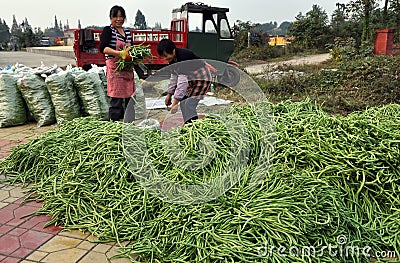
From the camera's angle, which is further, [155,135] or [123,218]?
[155,135]

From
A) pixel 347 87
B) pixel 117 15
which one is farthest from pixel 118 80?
pixel 347 87

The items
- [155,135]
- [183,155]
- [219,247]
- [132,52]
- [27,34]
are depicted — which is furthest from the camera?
[27,34]

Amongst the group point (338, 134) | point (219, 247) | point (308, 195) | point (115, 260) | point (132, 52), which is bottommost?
point (115, 260)

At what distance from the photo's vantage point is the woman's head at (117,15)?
150 inches

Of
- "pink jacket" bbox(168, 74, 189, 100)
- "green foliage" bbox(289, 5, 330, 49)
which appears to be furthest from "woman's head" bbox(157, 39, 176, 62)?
"green foliage" bbox(289, 5, 330, 49)

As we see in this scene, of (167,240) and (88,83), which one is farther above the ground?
(88,83)

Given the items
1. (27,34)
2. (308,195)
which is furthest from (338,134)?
(27,34)

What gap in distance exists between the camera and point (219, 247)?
2.05 m

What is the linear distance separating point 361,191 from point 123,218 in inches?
62.8

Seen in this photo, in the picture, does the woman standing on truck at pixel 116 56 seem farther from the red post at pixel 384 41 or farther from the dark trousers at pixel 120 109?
the red post at pixel 384 41

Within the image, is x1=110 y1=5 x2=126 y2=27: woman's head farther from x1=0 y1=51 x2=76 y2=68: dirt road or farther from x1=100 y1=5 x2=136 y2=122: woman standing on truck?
x1=0 y1=51 x2=76 y2=68: dirt road

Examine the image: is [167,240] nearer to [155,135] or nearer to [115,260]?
[115,260]

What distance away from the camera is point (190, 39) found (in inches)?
322
